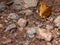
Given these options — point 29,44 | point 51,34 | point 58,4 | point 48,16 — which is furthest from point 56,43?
point 58,4

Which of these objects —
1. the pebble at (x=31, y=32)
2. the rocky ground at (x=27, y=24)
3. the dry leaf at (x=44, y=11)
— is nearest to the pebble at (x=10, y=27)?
the rocky ground at (x=27, y=24)

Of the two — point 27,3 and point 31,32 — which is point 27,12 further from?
point 31,32

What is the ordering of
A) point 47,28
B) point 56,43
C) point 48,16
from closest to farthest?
point 56,43, point 47,28, point 48,16

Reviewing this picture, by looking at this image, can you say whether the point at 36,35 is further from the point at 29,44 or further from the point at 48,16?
the point at 48,16

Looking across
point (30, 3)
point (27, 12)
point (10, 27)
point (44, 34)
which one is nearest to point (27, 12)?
point (27, 12)

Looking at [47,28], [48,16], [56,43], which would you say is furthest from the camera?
[48,16]

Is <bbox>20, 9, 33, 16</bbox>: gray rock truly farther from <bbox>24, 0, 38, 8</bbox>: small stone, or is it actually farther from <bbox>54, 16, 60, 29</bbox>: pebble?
<bbox>54, 16, 60, 29</bbox>: pebble

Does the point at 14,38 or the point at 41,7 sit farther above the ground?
the point at 41,7

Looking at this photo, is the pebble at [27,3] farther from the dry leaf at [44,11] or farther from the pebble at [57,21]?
the pebble at [57,21]

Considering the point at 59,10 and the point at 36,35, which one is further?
the point at 59,10
